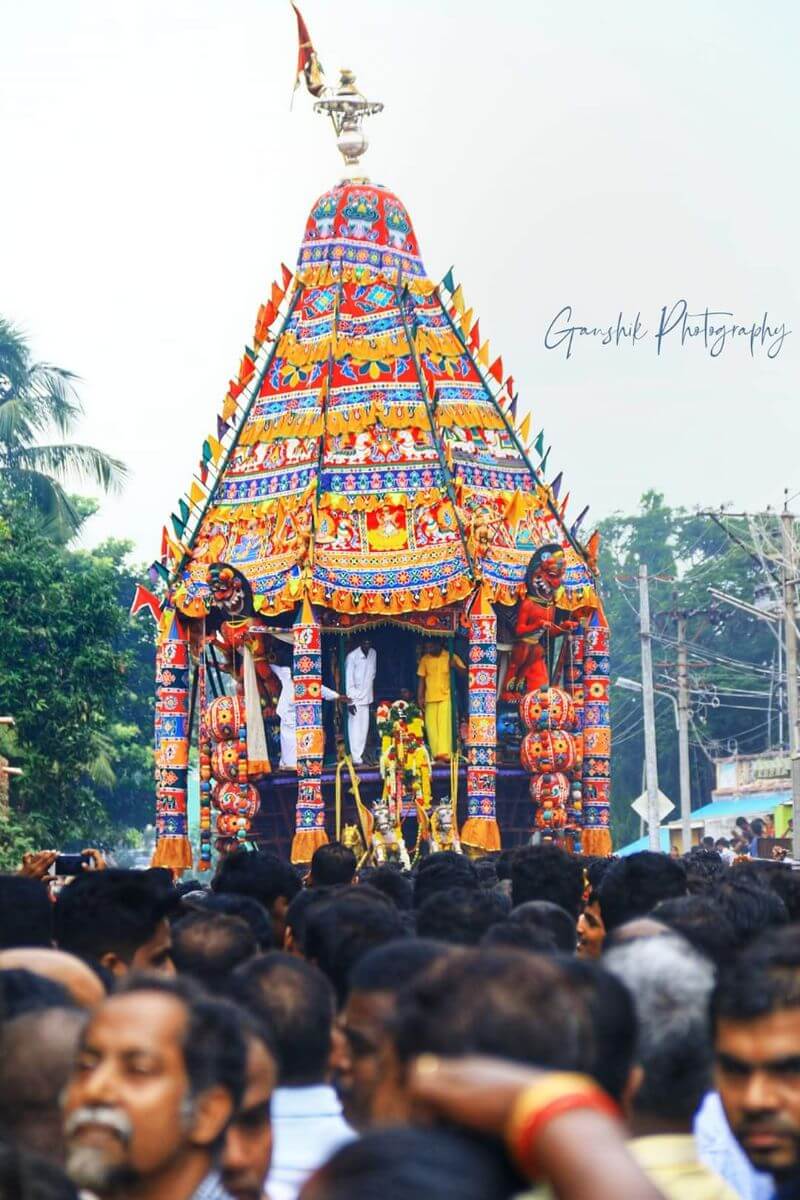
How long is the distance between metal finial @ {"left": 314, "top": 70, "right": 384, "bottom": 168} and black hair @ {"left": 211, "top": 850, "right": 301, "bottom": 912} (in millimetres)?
24021

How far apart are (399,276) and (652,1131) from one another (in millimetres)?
28993

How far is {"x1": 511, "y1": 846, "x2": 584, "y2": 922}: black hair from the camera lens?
12422 mm

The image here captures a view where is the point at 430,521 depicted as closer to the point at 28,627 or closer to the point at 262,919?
the point at 28,627

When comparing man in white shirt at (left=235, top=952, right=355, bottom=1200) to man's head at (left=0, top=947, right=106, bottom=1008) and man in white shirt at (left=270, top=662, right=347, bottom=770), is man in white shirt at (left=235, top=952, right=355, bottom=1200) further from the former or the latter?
man in white shirt at (left=270, top=662, right=347, bottom=770)

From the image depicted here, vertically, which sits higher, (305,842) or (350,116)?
(350,116)

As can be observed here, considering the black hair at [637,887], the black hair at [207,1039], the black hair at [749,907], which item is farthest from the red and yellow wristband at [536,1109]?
the black hair at [637,887]

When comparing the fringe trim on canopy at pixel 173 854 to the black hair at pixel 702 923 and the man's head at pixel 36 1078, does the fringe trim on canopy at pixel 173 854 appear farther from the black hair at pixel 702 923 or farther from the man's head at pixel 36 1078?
the man's head at pixel 36 1078

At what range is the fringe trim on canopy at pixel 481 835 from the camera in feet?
102

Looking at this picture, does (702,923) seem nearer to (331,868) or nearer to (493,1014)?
(493,1014)

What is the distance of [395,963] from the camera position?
567cm

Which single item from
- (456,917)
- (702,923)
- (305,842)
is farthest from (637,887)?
(305,842)

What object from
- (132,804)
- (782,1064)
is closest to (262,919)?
(782,1064)

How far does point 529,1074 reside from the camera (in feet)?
10.6

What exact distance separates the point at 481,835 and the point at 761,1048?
84.4 feet
